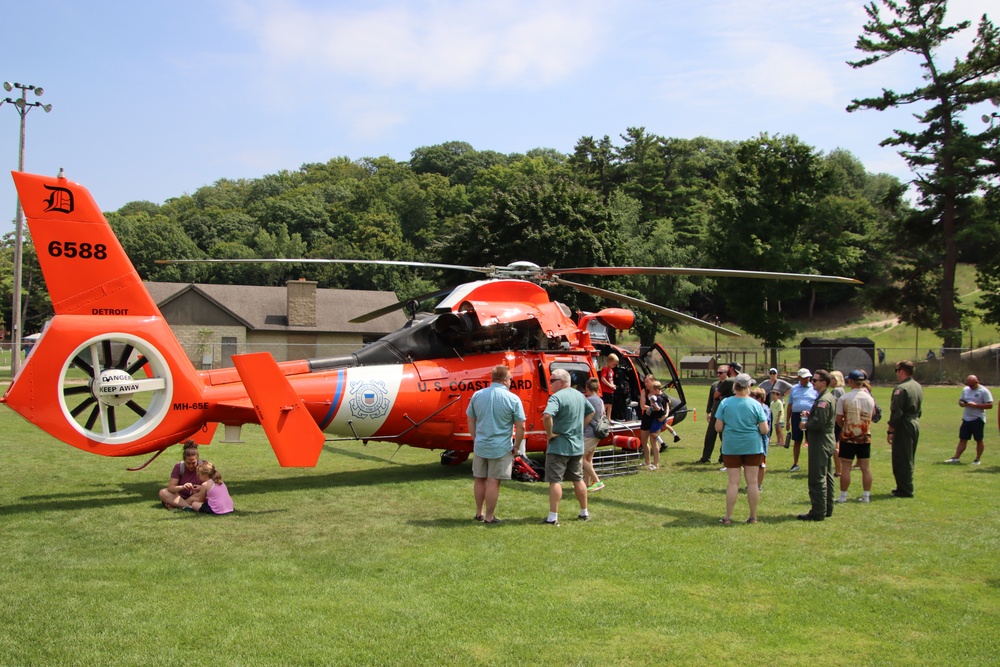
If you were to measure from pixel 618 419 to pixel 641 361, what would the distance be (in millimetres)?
1346

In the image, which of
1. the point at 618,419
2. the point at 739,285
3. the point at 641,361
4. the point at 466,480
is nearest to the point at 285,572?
the point at 466,480

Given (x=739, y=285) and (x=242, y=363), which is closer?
(x=242, y=363)

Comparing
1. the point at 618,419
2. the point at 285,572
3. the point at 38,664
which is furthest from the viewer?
the point at 618,419

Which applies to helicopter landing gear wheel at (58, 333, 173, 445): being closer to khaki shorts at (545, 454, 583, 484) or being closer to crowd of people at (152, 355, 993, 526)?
crowd of people at (152, 355, 993, 526)

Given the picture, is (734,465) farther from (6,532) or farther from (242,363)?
(6,532)

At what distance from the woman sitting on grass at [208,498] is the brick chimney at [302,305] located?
4337 centimetres

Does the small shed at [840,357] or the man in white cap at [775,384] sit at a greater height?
the small shed at [840,357]

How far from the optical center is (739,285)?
4606 cm

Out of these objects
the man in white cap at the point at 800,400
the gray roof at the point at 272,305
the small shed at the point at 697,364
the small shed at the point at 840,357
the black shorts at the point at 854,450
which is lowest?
the black shorts at the point at 854,450

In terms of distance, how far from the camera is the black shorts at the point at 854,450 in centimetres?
1024

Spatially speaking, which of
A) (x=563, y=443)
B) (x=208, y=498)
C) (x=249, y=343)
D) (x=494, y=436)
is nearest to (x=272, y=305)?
(x=249, y=343)

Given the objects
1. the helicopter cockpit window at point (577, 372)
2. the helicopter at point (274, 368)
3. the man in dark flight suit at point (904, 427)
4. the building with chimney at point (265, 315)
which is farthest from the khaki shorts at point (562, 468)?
the building with chimney at point (265, 315)

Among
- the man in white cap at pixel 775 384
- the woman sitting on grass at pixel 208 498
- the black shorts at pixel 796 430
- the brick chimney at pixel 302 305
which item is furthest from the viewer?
the brick chimney at pixel 302 305

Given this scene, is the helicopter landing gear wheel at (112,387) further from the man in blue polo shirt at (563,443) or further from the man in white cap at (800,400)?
the man in white cap at (800,400)
